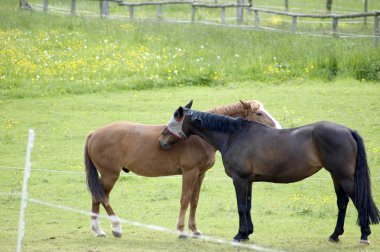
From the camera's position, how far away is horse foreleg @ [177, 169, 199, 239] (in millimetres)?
11453

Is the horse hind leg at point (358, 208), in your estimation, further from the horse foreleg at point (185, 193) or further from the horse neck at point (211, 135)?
the horse foreleg at point (185, 193)

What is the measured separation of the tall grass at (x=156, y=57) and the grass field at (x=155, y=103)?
48mm

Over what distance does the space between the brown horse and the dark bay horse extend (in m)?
0.29

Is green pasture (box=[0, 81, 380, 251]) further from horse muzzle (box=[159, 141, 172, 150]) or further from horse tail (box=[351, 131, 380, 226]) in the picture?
horse muzzle (box=[159, 141, 172, 150])

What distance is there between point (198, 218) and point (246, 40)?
593 inches

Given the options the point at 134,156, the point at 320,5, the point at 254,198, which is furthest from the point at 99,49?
the point at 320,5

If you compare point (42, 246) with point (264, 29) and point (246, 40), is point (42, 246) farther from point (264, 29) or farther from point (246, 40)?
point (264, 29)

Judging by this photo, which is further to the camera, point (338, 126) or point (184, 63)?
point (184, 63)

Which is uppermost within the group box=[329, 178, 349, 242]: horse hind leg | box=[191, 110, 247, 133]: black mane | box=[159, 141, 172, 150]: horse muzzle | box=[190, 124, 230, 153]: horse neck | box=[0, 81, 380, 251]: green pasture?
box=[191, 110, 247, 133]: black mane

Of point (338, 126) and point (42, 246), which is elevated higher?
point (338, 126)

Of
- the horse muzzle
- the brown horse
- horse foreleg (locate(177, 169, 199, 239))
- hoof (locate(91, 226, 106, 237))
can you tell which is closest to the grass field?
hoof (locate(91, 226, 106, 237))

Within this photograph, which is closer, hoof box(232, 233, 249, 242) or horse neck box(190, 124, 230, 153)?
hoof box(232, 233, 249, 242)

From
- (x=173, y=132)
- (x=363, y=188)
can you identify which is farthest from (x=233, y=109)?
(x=363, y=188)

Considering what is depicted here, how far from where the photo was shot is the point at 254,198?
14.5 meters
